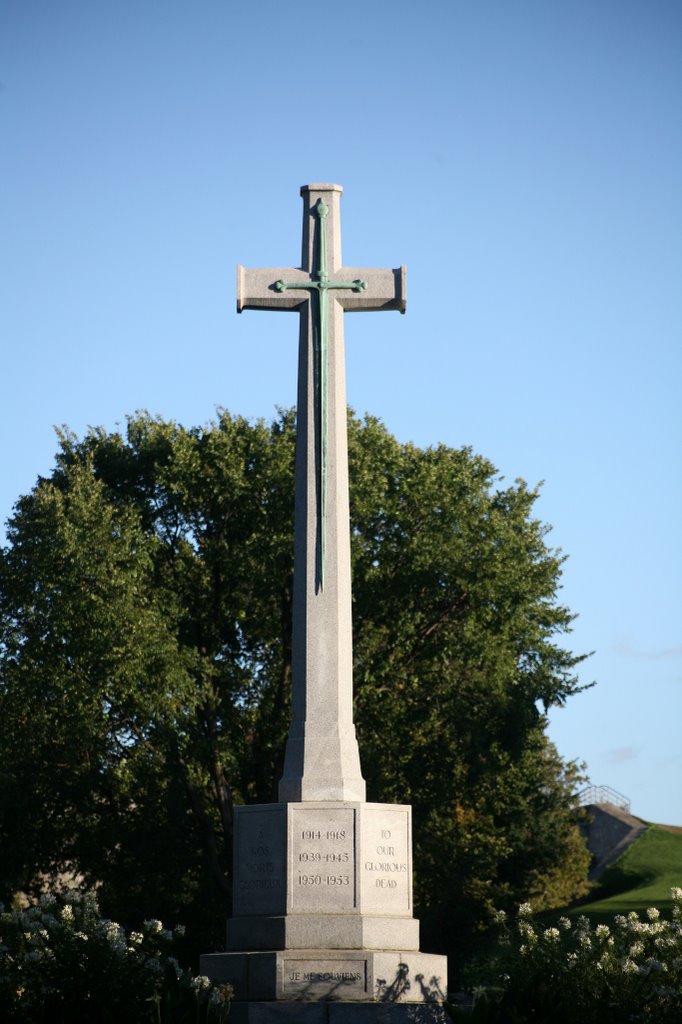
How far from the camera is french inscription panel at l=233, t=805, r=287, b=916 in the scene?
1362 cm

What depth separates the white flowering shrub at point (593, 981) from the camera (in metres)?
11.7

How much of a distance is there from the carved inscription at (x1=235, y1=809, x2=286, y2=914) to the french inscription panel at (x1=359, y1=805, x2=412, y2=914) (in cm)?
83

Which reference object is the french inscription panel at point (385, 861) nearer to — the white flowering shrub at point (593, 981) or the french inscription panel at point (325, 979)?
the french inscription panel at point (325, 979)

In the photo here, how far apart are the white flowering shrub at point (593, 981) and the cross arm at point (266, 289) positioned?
7320 millimetres

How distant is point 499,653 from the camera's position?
28203 mm

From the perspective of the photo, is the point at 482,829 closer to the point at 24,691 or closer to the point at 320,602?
the point at 24,691

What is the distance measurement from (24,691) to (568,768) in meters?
23.8

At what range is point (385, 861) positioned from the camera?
13805 millimetres

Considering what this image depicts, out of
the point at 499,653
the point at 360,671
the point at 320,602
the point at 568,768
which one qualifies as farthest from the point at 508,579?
the point at 568,768

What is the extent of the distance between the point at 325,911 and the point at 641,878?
33.1 meters

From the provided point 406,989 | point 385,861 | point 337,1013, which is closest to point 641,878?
point 385,861

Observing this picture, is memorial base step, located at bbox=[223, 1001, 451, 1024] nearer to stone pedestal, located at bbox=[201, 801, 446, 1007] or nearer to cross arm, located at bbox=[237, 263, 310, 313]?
stone pedestal, located at bbox=[201, 801, 446, 1007]

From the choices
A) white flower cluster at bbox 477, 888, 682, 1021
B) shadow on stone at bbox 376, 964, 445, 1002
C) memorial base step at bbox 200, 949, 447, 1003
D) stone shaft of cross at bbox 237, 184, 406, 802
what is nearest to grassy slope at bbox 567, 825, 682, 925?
white flower cluster at bbox 477, 888, 682, 1021

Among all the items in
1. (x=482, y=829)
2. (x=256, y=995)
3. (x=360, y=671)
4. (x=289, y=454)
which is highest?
(x=289, y=454)
